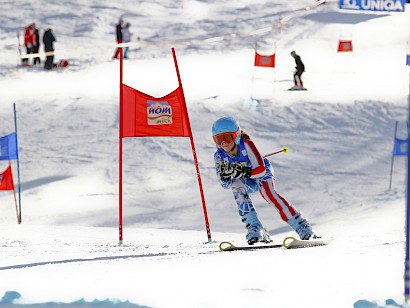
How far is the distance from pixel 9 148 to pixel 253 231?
17.0 feet

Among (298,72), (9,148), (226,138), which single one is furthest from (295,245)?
(298,72)

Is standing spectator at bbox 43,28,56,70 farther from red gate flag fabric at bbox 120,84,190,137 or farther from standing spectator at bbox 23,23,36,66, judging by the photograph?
red gate flag fabric at bbox 120,84,190,137

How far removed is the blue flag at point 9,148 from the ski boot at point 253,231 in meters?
4.99

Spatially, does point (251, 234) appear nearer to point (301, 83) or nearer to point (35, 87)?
point (301, 83)

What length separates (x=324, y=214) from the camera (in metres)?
13.3

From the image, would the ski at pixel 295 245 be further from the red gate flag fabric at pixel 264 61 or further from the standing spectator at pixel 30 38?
the standing spectator at pixel 30 38

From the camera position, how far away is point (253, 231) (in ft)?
25.1

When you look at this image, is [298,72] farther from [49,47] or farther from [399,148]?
[399,148]

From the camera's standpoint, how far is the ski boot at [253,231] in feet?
25.0

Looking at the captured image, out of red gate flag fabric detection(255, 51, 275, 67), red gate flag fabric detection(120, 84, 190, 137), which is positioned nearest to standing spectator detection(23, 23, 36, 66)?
red gate flag fabric detection(255, 51, 275, 67)

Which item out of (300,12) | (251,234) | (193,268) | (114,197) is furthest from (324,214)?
(300,12)

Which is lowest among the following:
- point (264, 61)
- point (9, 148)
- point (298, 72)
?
point (298, 72)

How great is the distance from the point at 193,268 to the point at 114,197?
8.63 meters

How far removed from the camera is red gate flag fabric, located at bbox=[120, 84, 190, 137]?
9.00 metres
